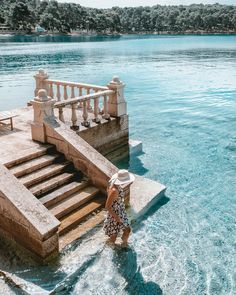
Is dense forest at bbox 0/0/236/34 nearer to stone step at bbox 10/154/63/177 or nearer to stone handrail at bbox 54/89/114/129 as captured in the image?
stone handrail at bbox 54/89/114/129

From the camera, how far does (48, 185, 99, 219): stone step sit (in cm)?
827

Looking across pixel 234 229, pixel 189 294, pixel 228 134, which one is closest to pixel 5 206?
pixel 189 294

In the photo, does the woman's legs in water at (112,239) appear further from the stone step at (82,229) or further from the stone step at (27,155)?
the stone step at (27,155)

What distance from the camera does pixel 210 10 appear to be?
593 ft

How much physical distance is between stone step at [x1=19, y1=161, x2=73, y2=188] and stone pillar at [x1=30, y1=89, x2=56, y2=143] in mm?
1157

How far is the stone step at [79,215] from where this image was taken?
7991 mm

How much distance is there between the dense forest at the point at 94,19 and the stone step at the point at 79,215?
426 feet

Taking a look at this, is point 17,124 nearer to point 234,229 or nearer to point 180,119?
point 234,229

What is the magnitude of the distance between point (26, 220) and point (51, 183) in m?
2.04

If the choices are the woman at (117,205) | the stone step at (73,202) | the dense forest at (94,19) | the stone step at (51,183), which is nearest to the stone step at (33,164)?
the stone step at (51,183)

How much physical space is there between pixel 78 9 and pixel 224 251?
525 ft

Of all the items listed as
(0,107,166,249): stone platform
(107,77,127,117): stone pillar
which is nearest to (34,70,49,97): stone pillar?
(107,77,127,117): stone pillar

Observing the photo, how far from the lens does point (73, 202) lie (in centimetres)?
867

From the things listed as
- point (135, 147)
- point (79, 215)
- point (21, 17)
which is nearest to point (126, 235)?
point (79, 215)
